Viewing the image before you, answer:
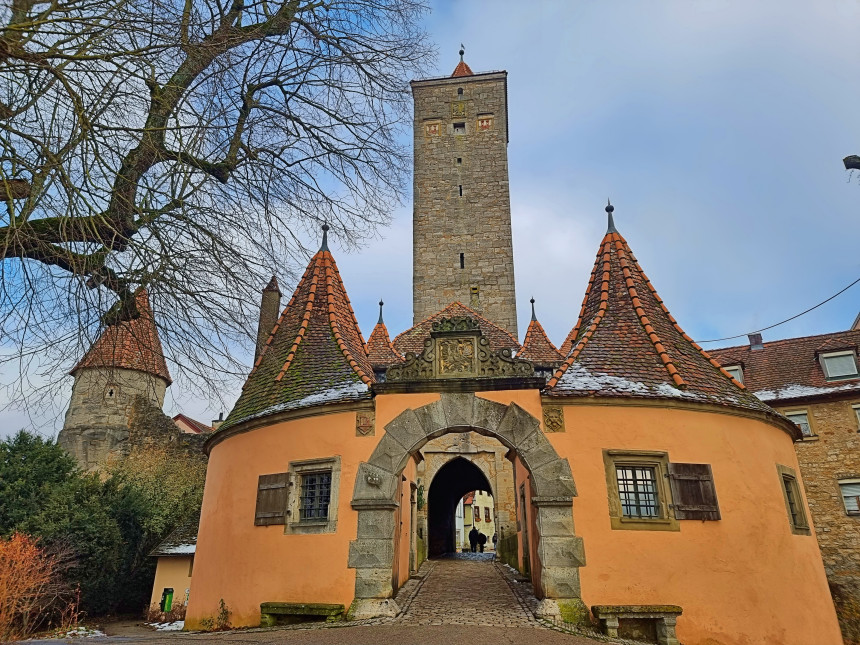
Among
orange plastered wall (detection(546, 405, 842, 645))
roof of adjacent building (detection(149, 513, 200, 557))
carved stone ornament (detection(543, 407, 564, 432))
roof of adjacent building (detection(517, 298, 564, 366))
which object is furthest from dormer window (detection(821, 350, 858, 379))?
roof of adjacent building (detection(149, 513, 200, 557))

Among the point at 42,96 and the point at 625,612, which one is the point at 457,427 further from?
the point at 42,96

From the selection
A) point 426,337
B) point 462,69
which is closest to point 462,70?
point 462,69

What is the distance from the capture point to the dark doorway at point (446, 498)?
2153 cm

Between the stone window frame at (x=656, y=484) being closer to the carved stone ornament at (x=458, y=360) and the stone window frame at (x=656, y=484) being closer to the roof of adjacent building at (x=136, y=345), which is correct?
the carved stone ornament at (x=458, y=360)

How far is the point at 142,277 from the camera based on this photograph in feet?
16.9

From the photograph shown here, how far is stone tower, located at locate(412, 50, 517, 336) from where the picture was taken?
2512cm

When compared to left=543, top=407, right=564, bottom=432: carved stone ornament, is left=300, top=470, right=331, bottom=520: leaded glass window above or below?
below

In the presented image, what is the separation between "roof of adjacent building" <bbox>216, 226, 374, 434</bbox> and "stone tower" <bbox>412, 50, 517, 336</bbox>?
1234 centimetres

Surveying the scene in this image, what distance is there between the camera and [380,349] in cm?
1786

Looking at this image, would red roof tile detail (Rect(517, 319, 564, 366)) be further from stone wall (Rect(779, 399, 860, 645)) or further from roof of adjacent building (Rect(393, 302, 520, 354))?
stone wall (Rect(779, 399, 860, 645))

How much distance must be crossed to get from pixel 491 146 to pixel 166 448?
61.4 feet

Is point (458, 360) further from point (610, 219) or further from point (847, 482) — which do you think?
point (847, 482)

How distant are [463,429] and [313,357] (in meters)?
3.29

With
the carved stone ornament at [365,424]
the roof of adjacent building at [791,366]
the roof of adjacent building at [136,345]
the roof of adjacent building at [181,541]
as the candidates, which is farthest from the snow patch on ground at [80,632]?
the roof of adjacent building at [791,366]
